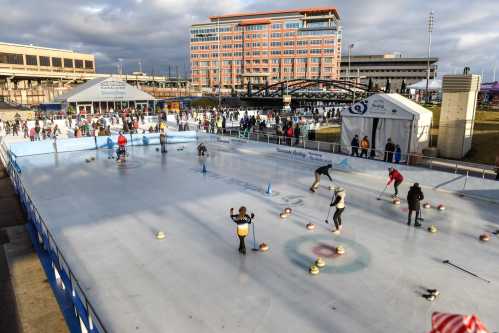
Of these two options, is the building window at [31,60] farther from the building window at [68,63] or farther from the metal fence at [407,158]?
the metal fence at [407,158]

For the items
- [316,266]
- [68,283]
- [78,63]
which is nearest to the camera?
[68,283]

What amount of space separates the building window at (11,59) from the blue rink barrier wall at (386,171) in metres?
69.4

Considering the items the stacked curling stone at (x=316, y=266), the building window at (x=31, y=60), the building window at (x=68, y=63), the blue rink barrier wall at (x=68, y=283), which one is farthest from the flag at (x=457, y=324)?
the building window at (x=68, y=63)

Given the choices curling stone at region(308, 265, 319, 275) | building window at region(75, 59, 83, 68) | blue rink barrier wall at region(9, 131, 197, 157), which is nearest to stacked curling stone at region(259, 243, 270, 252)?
curling stone at region(308, 265, 319, 275)

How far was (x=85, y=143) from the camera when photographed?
2633 centimetres

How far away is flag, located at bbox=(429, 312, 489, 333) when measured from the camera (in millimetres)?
3500

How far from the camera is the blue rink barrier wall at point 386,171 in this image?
14597 millimetres

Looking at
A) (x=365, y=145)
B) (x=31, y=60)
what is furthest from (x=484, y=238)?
(x=31, y=60)

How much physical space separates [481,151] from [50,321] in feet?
68.0

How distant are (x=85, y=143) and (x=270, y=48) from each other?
114685 millimetres

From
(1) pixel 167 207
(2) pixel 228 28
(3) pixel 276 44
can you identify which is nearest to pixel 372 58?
(3) pixel 276 44

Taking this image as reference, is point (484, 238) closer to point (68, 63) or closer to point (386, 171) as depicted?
point (386, 171)

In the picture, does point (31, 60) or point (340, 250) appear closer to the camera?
point (340, 250)

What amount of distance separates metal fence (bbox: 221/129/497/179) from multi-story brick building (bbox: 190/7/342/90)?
336ft
